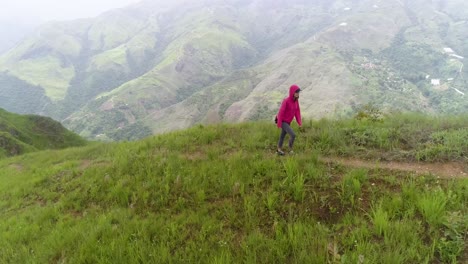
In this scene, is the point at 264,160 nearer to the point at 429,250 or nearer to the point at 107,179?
the point at 429,250

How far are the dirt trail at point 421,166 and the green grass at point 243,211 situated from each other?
0.39m

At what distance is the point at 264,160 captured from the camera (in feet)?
28.4

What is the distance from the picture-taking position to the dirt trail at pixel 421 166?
7281 mm

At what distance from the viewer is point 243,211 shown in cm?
670

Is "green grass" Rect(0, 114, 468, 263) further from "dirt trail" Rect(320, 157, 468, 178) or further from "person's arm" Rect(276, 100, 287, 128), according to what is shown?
"person's arm" Rect(276, 100, 287, 128)

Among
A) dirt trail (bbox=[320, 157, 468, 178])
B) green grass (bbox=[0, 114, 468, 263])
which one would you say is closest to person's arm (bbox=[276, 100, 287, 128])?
green grass (bbox=[0, 114, 468, 263])

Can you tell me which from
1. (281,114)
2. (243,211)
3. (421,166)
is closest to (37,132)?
(281,114)

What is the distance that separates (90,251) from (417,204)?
21.8ft

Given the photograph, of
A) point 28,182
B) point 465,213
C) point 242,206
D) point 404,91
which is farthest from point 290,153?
point 404,91

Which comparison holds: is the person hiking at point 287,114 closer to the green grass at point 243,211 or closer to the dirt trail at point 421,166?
the green grass at point 243,211

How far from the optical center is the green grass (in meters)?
5.08

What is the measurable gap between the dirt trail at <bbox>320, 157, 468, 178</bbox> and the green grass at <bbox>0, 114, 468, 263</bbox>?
1.28 feet

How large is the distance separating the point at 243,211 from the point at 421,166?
5122 millimetres

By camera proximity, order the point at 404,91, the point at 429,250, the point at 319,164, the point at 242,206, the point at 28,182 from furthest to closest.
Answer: the point at 404,91 < the point at 28,182 < the point at 319,164 < the point at 242,206 < the point at 429,250
